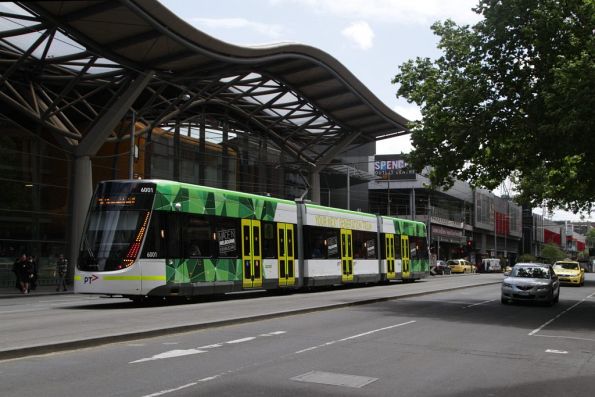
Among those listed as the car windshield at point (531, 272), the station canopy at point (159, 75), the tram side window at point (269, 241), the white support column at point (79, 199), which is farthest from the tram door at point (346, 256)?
the white support column at point (79, 199)

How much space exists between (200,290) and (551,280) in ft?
40.9

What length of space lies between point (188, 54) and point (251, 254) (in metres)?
14.5

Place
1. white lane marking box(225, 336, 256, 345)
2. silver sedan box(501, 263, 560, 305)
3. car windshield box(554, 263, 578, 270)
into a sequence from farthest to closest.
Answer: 1. car windshield box(554, 263, 578, 270)
2. silver sedan box(501, 263, 560, 305)
3. white lane marking box(225, 336, 256, 345)

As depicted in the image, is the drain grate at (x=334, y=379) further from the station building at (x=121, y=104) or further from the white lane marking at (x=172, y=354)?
the station building at (x=121, y=104)

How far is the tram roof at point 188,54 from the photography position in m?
28.3

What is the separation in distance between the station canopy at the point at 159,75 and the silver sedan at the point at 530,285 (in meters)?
18.2

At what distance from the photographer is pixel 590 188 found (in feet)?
70.6

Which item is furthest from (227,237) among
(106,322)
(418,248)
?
(418,248)

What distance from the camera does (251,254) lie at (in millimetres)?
23000

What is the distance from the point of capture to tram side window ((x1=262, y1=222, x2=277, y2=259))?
2391 cm

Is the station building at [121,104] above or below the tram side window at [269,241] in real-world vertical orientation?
above

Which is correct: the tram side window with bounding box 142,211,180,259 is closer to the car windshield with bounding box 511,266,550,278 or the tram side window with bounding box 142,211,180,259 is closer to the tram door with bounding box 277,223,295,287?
the tram door with bounding box 277,223,295,287

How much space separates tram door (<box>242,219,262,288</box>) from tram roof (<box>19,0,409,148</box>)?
1136 cm

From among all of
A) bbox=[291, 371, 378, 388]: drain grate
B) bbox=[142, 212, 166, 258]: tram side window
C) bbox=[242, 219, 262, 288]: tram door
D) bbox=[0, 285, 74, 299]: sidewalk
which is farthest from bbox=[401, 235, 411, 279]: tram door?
bbox=[291, 371, 378, 388]: drain grate
